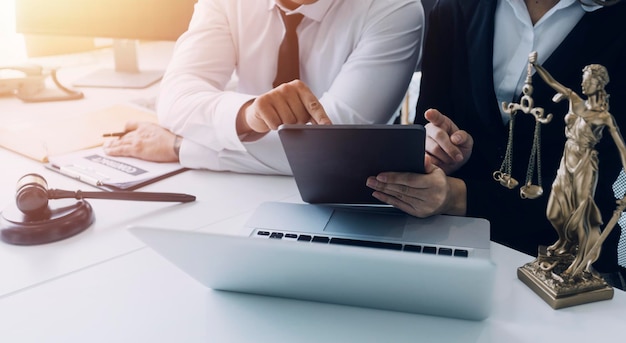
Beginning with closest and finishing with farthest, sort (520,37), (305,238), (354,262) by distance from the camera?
1. (354,262)
2. (305,238)
3. (520,37)

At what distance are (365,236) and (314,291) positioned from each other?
147 millimetres

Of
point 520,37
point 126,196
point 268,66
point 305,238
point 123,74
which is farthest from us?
point 123,74

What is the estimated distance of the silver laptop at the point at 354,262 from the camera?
1.94ft

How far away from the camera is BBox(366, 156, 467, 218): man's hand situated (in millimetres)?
854

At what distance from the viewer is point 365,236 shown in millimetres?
822

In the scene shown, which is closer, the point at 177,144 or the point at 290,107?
the point at 290,107

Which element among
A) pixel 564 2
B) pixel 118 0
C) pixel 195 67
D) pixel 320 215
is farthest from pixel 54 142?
pixel 564 2

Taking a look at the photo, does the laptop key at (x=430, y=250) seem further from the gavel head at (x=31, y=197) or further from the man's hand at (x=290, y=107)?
the gavel head at (x=31, y=197)

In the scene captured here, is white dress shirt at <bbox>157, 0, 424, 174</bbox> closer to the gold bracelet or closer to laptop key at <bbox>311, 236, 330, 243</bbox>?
the gold bracelet

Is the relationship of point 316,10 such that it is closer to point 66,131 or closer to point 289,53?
point 289,53

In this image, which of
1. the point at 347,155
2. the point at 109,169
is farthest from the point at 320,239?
the point at 109,169

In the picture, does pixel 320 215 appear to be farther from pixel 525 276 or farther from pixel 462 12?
pixel 462 12

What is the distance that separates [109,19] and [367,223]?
1.31 m

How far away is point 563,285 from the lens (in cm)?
70
